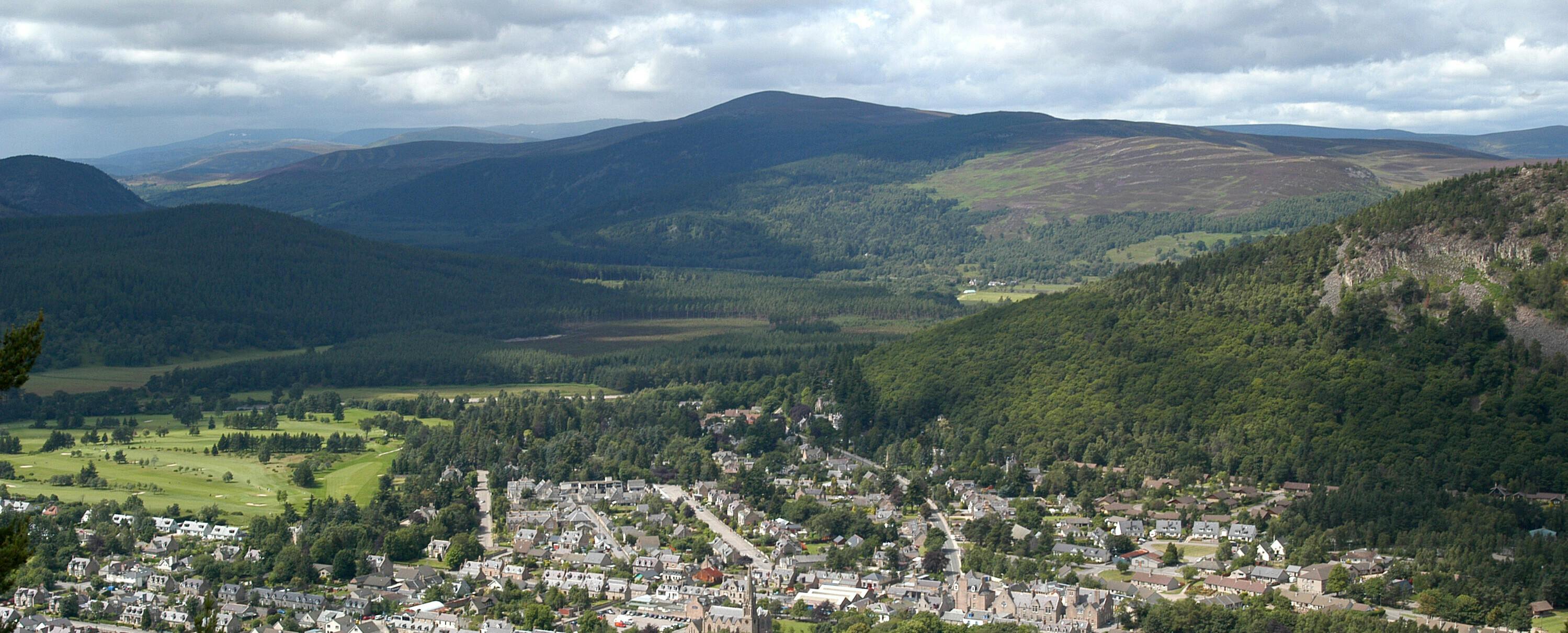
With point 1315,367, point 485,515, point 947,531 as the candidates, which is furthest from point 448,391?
point 1315,367

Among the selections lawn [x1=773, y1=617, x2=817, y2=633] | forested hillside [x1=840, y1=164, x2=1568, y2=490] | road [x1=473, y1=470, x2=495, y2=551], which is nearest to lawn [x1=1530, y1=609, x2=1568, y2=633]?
forested hillside [x1=840, y1=164, x2=1568, y2=490]

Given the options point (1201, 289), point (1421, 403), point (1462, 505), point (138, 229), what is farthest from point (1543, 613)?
point (138, 229)

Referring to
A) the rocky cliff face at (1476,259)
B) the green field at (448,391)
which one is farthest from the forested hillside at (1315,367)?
the green field at (448,391)

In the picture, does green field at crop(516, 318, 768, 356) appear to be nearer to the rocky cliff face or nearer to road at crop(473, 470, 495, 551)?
road at crop(473, 470, 495, 551)

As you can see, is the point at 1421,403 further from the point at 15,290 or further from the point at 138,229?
the point at 138,229

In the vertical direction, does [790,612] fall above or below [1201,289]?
below
